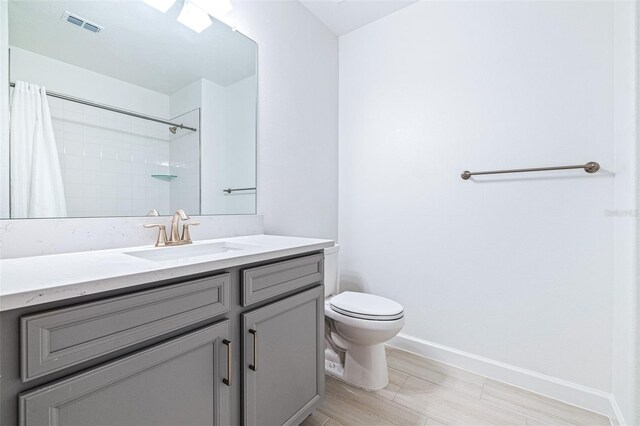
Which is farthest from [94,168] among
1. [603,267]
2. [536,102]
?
[603,267]

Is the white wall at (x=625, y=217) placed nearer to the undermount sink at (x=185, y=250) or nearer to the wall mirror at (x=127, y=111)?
the undermount sink at (x=185, y=250)

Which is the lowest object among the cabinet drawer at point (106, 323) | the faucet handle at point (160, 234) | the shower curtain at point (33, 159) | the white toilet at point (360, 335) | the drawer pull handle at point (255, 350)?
the white toilet at point (360, 335)

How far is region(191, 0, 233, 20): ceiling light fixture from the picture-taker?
1357 millimetres

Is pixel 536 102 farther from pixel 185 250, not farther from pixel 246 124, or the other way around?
pixel 185 250

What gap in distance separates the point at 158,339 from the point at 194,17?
144cm

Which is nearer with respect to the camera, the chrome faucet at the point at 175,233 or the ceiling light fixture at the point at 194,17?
the chrome faucet at the point at 175,233

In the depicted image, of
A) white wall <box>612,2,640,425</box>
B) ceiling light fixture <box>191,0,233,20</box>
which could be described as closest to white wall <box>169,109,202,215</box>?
ceiling light fixture <box>191,0,233,20</box>

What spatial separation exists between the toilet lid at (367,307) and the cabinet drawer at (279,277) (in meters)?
0.39

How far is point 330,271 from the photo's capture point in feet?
5.94

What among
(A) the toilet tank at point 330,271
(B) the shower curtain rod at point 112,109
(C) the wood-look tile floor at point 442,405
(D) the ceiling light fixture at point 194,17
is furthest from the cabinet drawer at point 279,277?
(D) the ceiling light fixture at point 194,17

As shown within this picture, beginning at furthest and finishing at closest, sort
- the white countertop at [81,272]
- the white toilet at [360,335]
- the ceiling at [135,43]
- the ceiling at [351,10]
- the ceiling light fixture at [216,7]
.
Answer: the ceiling at [351,10]
the white toilet at [360,335]
the ceiling light fixture at [216,7]
the ceiling at [135,43]
the white countertop at [81,272]

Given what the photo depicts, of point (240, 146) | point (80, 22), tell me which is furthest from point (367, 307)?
point (80, 22)

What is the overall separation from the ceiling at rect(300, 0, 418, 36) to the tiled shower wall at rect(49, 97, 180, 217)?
1.46m

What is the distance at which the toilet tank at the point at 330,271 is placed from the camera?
70.0 inches
